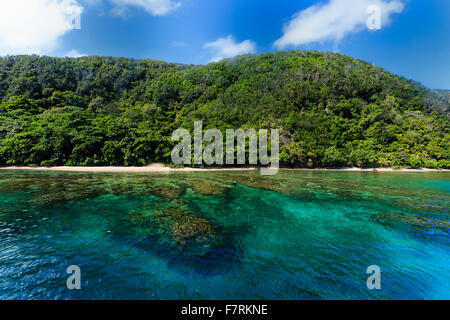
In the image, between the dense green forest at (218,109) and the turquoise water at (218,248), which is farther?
the dense green forest at (218,109)

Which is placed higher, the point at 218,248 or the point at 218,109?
the point at 218,109

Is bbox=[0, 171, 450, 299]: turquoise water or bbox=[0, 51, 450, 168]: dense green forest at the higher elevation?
bbox=[0, 51, 450, 168]: dense green forest

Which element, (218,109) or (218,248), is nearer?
(218,248)

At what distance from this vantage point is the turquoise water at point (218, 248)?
5207 mm

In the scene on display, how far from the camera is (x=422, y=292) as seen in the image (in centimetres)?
538

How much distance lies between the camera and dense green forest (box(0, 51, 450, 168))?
36.8 metres

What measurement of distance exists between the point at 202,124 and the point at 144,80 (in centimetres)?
6362

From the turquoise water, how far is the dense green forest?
2791 cm

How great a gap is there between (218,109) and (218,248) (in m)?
59.8

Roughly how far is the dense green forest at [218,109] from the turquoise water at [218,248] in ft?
91.6

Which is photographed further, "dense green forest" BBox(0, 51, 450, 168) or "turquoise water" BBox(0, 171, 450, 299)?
"dense green forest" BBox(0, 51, 450, 168)

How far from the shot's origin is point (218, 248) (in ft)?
24.4

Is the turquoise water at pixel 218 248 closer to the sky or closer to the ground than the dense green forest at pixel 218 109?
closer to the ground

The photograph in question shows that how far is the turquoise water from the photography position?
17.1ft
